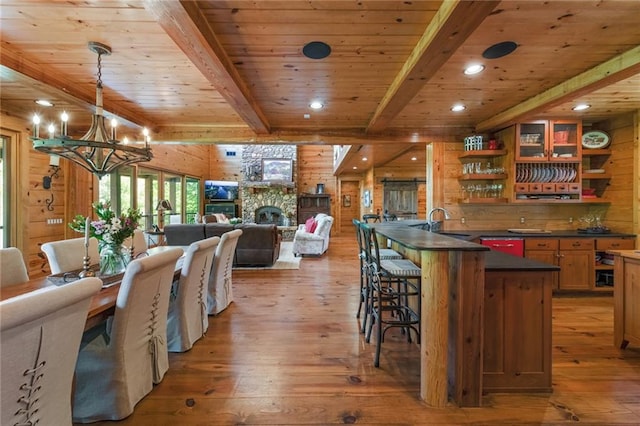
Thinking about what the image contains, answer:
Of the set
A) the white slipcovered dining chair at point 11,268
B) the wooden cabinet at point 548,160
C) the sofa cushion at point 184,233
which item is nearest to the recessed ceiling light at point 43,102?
the white slipcovered dining chair at point 11,268

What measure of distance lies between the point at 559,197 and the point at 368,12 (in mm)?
4014

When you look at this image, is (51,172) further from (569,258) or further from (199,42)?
(569,258)

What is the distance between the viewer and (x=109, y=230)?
2180 mm

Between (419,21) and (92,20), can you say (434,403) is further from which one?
(92,20)

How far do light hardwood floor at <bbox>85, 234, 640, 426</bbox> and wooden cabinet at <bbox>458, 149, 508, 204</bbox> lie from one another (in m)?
1.78

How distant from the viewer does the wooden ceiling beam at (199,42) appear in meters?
1.65

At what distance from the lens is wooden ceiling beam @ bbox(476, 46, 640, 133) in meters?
2.36

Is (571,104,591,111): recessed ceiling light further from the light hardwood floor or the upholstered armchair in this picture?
the upholstered armchair

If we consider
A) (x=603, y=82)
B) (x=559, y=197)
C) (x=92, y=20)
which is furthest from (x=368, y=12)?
(x=559, y=197)

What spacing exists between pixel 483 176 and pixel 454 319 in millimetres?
3149

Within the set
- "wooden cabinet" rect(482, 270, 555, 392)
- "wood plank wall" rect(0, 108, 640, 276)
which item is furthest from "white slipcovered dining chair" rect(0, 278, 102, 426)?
"wood plank wall" rect(0, 108, 640, 276)

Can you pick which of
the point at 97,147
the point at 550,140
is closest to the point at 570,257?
the point at 550,140

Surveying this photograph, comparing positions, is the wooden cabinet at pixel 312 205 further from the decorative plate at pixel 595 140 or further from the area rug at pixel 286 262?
the decorative plate at pixel 595 140

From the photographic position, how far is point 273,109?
3775 mm
